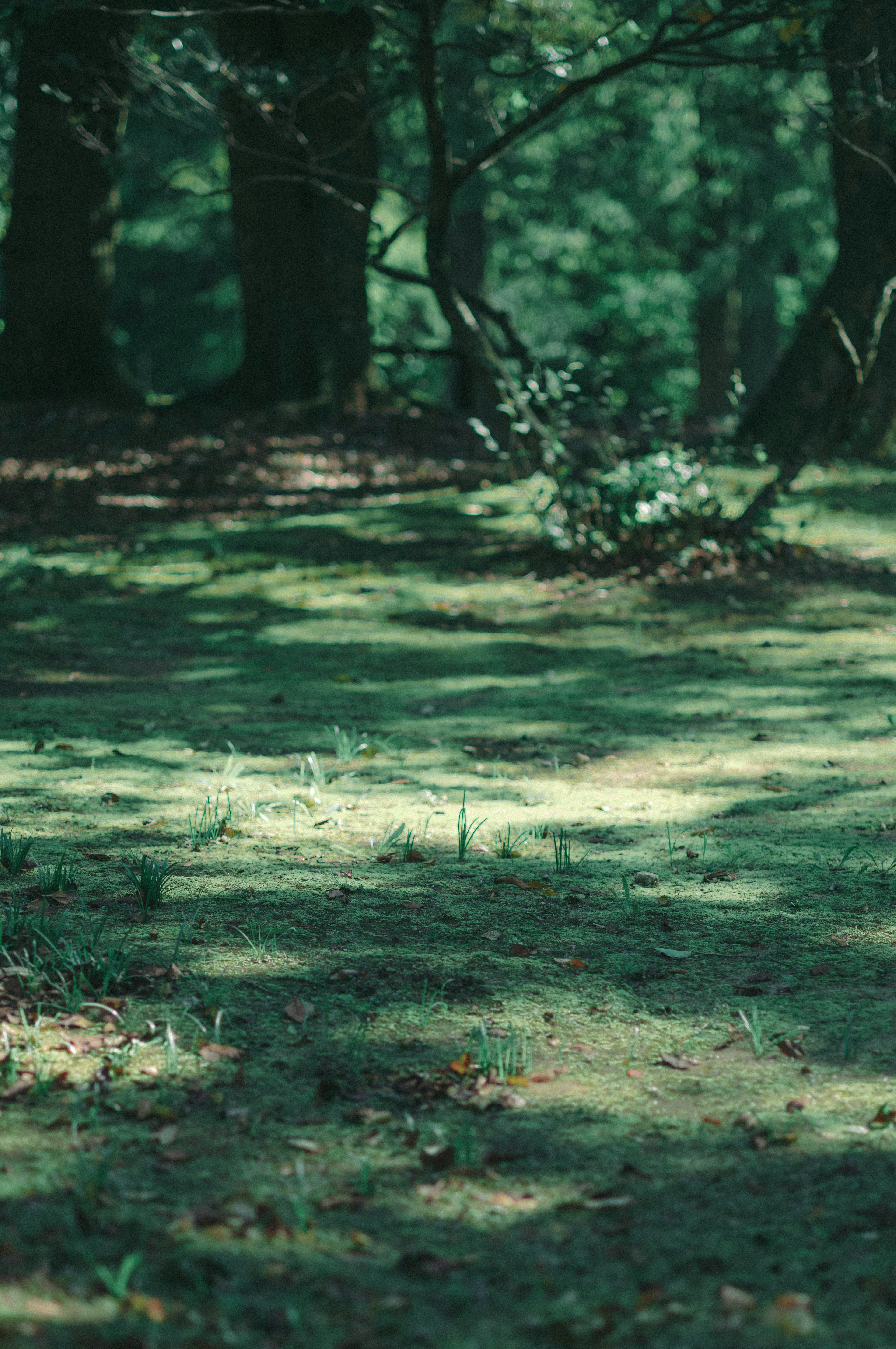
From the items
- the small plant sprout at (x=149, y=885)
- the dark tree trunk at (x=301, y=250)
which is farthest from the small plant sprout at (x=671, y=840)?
Result: the dark tree trunk at (x=301, y=250)

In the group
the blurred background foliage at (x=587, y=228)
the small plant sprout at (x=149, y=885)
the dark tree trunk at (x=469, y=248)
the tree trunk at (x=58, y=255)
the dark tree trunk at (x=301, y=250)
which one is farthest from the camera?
the dark tree trunk at (x=469, y=248)

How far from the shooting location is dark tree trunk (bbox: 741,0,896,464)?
8.96m

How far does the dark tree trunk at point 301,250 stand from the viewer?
1281cm

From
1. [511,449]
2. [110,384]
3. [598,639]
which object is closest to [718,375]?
[110,384]

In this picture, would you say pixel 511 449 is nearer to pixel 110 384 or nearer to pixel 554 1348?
pixel 110 384

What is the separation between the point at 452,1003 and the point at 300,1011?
0.40 metres

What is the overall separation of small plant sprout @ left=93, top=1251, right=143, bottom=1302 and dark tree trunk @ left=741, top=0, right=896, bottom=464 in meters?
7.91

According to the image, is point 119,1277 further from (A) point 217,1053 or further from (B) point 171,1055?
(A) point 217,1053

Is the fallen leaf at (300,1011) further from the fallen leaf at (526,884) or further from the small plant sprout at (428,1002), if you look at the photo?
the fallen leaf at (526,884)

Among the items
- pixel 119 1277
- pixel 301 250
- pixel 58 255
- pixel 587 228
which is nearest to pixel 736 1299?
pixel 119 1277

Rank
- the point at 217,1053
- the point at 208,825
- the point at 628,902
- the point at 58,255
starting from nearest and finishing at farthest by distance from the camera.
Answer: the point at 217,1053, the point at 628,902, the point at 208,825, the point at 58,255

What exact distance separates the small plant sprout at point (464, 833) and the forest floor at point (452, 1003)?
0.07m

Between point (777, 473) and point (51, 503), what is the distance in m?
6.26

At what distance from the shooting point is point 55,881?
12.2 ft
